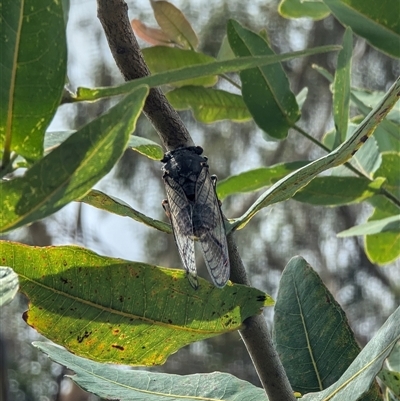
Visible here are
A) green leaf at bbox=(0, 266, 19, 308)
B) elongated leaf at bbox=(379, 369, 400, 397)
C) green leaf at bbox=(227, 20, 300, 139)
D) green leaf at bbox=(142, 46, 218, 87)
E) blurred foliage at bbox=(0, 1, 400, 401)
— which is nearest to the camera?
green leaf at bbox=(0, 266, 19, 308)

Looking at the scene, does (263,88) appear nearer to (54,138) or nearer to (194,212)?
(194,212)

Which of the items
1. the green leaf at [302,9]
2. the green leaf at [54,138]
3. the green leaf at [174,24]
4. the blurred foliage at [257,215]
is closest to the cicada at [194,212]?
the green leaf at [54,138]

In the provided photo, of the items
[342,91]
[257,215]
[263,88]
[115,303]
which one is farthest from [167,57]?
[257,215]

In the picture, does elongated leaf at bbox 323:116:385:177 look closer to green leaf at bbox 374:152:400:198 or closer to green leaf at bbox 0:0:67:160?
green leaf at bbox 374:152:400:198

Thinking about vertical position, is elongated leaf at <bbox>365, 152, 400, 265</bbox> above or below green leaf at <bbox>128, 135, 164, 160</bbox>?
below

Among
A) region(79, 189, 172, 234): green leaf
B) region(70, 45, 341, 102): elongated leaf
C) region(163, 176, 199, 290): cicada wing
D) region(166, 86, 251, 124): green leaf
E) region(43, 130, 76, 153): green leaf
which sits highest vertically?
region(70, 45, 341, 102): elongated leaf

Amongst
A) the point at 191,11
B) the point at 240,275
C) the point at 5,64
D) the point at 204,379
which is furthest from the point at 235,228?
the point at 191,11

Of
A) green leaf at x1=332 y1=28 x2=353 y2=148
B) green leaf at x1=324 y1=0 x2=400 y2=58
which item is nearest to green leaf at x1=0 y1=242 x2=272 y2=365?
green leaf at x1=332 y1=28 x2=353 y2=148

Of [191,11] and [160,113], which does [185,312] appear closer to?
[160,113]
